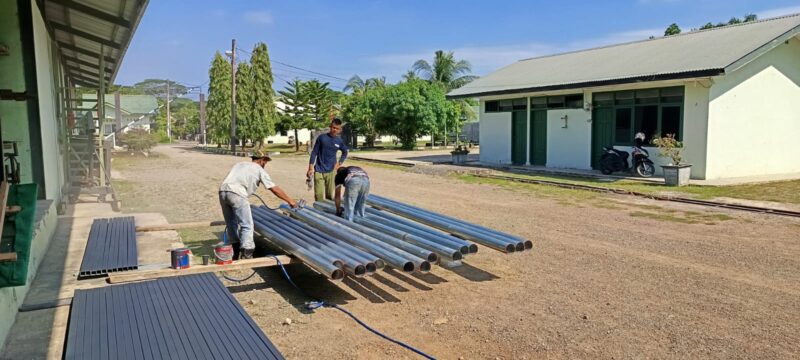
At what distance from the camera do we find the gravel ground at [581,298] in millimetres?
4469

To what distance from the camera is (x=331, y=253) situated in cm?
562

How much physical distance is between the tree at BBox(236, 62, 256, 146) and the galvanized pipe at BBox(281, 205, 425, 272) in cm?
3273

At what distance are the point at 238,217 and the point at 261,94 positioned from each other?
34.0 meters

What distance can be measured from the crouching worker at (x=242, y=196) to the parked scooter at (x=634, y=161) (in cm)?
1333

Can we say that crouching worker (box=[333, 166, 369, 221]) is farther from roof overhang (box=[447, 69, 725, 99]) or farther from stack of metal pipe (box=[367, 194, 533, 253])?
roof overhang (box=[447, 69, 725, 99])

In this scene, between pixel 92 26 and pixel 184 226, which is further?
pixel 92 26

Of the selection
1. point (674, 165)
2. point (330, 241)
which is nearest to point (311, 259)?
point (330, 241)

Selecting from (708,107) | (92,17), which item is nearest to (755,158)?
(708,107)

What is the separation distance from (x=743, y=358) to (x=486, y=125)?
796 inches

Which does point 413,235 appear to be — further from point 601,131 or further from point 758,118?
point 758,118

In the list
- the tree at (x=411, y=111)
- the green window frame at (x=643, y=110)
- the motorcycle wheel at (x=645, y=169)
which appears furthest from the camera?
the tree at (x=411, y=111)

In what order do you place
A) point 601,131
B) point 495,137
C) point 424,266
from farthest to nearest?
1. point 495,137
2. point 601,131
3. point 424,266

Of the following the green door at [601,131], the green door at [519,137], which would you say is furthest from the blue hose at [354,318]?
the green door at [519,137]

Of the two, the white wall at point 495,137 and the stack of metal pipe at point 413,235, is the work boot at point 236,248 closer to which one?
the stack of metal pipe at point 413,235
